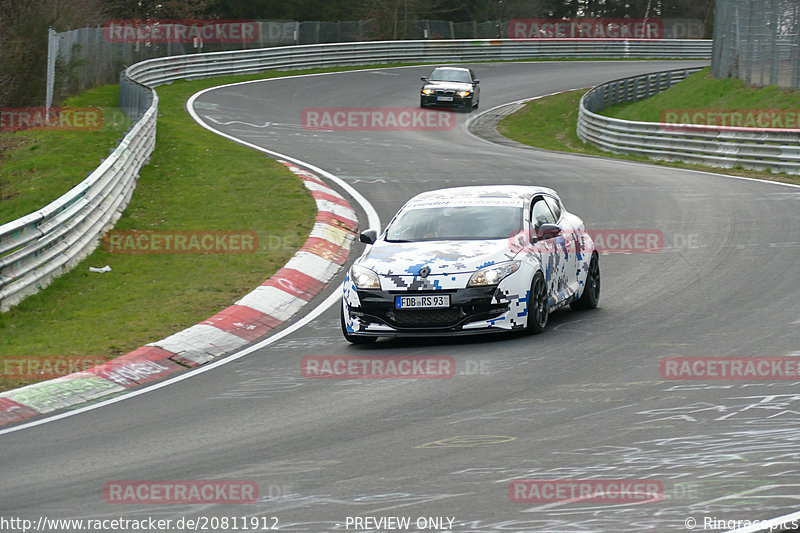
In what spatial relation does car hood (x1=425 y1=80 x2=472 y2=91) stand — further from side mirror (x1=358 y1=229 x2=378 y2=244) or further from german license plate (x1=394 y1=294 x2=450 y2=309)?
german license plate (x1=394 y1=294 x2=450 y2=309)

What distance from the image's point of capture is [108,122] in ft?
98.2

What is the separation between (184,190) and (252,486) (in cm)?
1477

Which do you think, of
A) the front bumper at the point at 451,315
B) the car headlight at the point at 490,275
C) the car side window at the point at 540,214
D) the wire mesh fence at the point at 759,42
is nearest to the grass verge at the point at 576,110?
the wire mesh fence at the point at 759,42

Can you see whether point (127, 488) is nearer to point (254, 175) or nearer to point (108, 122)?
point (254, 175)

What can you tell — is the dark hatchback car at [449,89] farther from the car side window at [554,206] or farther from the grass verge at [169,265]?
the car side window at [554,206]

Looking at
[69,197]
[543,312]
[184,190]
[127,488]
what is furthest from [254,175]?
[127,488]

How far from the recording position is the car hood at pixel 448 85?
41688mm

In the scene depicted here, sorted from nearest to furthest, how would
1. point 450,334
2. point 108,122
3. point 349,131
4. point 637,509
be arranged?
point 637,509 < point 450,334 < point 108,122 < point 349,131

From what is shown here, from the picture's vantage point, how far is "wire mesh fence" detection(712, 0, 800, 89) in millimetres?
31500

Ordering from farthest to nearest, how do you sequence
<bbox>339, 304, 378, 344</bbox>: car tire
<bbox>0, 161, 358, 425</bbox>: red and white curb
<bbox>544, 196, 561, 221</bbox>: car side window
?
1. <bbox>544, 196, 561, 221</bbox>: car side window
2. <bbox>339, 304, 378, 344</bbox>: car tire
3. <bbox>0, 161, 358, 425</bbox>: red and white curb

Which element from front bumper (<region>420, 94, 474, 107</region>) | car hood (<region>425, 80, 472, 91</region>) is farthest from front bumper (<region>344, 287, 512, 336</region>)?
car hood (<region>425, 80, 472, 91</region>)

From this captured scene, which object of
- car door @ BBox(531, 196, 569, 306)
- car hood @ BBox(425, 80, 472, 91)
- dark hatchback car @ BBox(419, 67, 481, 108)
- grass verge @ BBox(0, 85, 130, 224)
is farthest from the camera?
car hood @ BBox(425, 80, 472, 91)

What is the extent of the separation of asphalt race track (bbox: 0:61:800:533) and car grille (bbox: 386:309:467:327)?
0.26 m

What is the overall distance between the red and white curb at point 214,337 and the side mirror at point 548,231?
3.13 m
